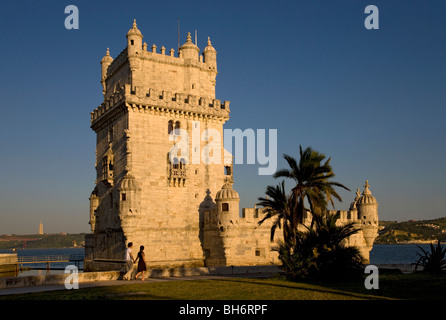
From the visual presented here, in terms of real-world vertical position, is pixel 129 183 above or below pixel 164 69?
below

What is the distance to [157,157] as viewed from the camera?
33594mm

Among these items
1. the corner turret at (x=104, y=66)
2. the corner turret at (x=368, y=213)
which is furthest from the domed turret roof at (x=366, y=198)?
the corner turret at (x=104, y=66)

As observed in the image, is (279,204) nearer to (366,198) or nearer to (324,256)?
(324,256)

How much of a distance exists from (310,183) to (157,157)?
12.9m

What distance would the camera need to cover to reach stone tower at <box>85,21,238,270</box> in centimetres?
3253

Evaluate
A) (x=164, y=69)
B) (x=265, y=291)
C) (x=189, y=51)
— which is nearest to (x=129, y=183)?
(x=164, y=69)

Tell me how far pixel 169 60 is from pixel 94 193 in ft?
42.3

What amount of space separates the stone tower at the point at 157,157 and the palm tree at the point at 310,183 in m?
7.46

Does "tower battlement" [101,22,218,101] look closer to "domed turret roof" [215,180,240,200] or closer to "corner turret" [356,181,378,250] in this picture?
"domed turret roof" [215,180,240,200]

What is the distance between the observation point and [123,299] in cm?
1490

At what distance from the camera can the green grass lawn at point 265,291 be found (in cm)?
1500
